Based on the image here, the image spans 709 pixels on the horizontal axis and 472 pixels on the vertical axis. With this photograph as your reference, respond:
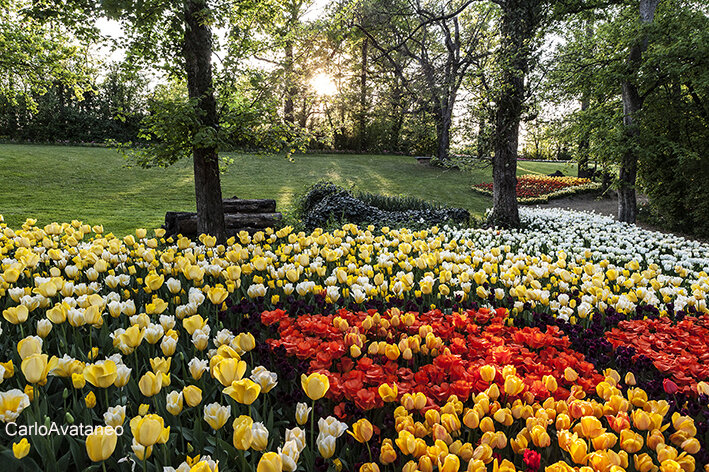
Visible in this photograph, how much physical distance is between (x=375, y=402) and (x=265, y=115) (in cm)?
483

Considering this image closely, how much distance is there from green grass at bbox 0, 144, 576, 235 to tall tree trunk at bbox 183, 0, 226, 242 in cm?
236

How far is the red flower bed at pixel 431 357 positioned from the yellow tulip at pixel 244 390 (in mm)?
433

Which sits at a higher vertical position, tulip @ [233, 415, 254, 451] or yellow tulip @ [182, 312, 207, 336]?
yellow tulip @ [182, 312, 207, 336]

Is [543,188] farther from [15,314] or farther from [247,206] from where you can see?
[15,314]

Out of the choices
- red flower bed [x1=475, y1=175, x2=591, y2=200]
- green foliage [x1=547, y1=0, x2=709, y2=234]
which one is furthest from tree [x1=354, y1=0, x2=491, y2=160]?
red flower bed [x1=475, y1=175, x2=591, y2=200]

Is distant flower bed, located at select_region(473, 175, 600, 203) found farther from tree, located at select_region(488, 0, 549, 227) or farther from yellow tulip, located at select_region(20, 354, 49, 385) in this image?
yellow tulip, located at select_region(20, 354, 49, 385)

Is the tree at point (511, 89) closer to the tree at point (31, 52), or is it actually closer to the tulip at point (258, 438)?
the tulip at point (258, 438)

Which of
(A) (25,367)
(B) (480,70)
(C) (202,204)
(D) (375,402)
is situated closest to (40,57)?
(C) (202,204)

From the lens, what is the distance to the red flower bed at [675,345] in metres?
1.98

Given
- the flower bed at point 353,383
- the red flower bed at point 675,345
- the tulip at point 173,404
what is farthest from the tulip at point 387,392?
the red flower bed at point 675,345

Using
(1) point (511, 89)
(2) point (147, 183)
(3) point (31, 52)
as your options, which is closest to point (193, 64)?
(1) point (511, 89)

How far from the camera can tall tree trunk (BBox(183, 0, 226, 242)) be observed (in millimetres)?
5551

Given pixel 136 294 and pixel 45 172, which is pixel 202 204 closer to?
pixel 136 294

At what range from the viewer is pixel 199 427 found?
5.28ft
